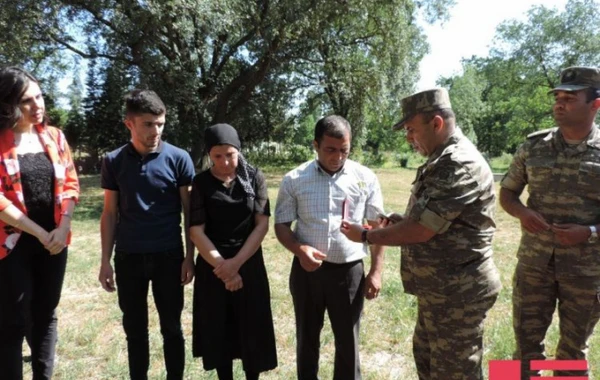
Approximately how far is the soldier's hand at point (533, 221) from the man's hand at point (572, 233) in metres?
0.08

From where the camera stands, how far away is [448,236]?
2.02m

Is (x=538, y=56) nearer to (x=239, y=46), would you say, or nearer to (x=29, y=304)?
(x=239, y=46)

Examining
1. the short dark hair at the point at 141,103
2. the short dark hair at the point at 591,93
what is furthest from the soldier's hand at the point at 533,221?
the short dark hair at the point at 141,103

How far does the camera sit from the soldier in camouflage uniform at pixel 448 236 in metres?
1.91

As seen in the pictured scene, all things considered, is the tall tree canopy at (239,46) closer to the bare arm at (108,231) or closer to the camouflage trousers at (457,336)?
the bare arm at (108,231)


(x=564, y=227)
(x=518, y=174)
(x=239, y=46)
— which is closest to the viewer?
(x=564, y=227)

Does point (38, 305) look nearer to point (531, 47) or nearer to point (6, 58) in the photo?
point (6, 58)

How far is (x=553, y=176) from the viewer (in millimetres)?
2451

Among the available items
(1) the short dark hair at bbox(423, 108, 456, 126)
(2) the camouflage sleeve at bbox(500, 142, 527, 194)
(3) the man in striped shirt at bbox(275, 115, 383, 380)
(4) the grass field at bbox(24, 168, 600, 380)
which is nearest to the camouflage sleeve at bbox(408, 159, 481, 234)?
(1) the short dark hair at bbox(423, 108, 456, 126)

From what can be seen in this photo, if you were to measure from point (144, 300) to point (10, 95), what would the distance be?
141cm

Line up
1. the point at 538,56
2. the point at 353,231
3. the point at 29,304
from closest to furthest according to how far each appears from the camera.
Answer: the point at 353,231 < the point at 29,304 < the point at 538,56

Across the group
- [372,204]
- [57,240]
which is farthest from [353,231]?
[57,240]

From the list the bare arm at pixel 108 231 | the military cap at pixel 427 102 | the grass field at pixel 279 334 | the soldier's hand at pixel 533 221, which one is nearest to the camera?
the military cap at pixel 427 102

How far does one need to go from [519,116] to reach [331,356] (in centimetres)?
3187
